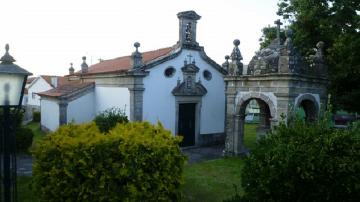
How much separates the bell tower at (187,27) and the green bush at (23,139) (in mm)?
8338

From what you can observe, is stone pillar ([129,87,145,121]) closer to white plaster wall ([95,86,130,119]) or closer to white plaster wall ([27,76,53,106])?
white plaster wall ([95,86,130,119])

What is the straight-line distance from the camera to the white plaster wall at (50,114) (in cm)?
1826

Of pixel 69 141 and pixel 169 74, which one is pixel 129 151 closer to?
pixel 69 141

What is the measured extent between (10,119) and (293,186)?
4.80m

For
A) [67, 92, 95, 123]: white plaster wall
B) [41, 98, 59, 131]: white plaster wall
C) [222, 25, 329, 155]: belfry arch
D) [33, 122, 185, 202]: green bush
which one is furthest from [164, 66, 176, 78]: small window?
[33, 122, 185, 202]: green bush

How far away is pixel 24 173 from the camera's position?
1044 cm

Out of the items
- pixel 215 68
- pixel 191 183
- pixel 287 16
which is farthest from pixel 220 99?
pixel 191 183

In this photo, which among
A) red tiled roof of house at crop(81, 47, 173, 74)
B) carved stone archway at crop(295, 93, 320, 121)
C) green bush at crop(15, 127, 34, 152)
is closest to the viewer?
carved stone archway at crop(295, 93, 320, 121)

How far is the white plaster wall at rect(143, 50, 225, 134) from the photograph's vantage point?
614 inches

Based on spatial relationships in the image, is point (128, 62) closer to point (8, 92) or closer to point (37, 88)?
point (8, 92)

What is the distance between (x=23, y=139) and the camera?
1392 cm

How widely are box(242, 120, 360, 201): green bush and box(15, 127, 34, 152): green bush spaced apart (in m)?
11.4

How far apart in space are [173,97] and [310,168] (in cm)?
1144

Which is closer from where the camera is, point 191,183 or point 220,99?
point 191,183
